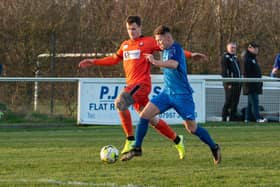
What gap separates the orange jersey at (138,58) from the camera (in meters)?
11.8

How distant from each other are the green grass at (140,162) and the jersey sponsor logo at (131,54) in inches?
51.9

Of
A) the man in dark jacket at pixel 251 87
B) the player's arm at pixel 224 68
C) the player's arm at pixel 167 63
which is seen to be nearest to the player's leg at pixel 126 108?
the player's arm at pixel 167 63

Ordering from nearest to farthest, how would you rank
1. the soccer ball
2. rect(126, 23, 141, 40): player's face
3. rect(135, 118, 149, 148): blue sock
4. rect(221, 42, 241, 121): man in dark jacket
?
the soccer ball
rect(135, 118, 149, 148): blue sock
rect(126, 23, 141, 40): player's face
rect(221, 42, 241, 121): man in dark jacket

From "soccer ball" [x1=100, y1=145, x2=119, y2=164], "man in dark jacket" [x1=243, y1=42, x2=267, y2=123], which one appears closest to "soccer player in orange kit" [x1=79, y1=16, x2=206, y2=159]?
"soccer ball" [x1=100, y1=145, x2=119, y2=164]

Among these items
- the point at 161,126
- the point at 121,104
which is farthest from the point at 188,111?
the point at 121,104

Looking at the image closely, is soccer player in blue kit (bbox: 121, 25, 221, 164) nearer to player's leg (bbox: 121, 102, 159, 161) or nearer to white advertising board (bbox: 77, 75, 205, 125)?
player's leg (bbox: 121, 102, 159, 161)

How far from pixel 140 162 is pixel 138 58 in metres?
1.61

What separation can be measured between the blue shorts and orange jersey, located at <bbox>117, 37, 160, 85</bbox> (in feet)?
3.35

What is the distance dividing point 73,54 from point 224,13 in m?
5.97

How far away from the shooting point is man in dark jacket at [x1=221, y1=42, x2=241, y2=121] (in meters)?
19.8

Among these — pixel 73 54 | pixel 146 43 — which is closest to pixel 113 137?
pixel 146 43

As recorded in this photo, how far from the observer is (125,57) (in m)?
11.9

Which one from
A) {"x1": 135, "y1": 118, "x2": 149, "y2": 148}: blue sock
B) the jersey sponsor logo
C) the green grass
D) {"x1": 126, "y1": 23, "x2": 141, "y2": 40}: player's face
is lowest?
the green grass

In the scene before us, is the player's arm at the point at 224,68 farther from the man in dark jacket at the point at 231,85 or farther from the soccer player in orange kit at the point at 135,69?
the soccer player in orange kit at the point at 135,69
